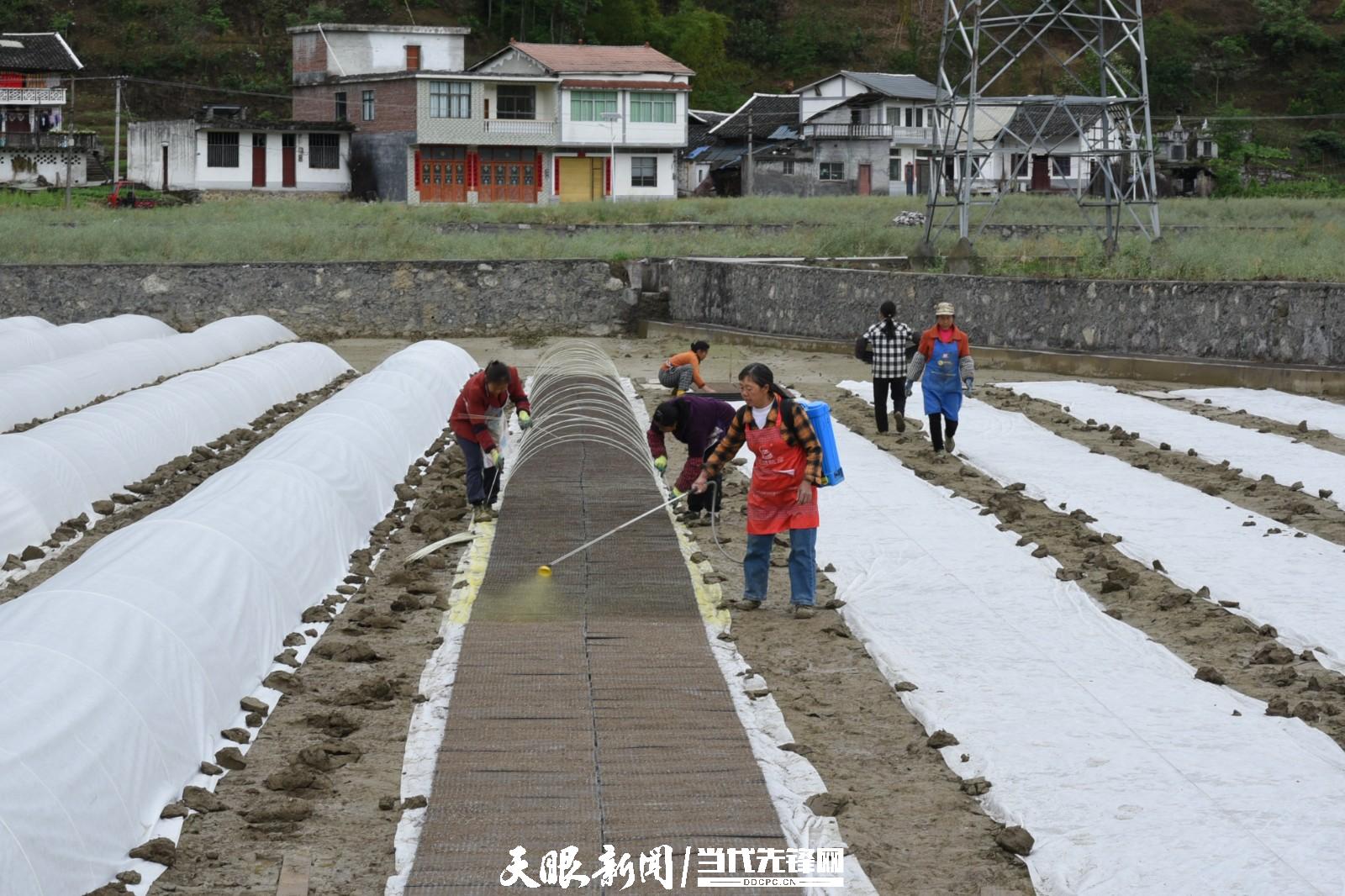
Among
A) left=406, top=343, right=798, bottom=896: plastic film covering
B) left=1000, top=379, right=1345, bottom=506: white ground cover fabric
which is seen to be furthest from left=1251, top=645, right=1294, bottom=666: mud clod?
left=1000, top=379, right=1345, bottom=506: white ground cover fabric

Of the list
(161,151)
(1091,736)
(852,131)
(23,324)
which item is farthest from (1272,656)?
(852,131)

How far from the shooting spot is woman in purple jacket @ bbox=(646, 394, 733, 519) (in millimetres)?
9570

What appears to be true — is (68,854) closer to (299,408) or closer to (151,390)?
(151,390)

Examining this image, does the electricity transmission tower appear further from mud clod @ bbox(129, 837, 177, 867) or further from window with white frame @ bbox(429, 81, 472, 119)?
mud clod @ bbox(129, 837, 177, 867)

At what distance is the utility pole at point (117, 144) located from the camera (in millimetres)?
44362

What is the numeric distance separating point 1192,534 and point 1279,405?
608 centimetres

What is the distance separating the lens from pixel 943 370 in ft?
39.8

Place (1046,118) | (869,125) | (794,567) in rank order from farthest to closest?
(869,125) < (1046,118) < (794,567)

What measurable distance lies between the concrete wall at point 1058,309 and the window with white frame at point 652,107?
2838 centimetres

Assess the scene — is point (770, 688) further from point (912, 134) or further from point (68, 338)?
point (912, 134)

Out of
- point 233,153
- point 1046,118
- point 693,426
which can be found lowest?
point 693,426

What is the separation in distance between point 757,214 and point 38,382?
77.2ft

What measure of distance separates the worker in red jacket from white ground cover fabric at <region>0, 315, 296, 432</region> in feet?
18.1

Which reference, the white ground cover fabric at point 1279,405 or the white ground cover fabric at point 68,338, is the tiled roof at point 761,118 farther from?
the white ground cover fabric at point 1279,405
